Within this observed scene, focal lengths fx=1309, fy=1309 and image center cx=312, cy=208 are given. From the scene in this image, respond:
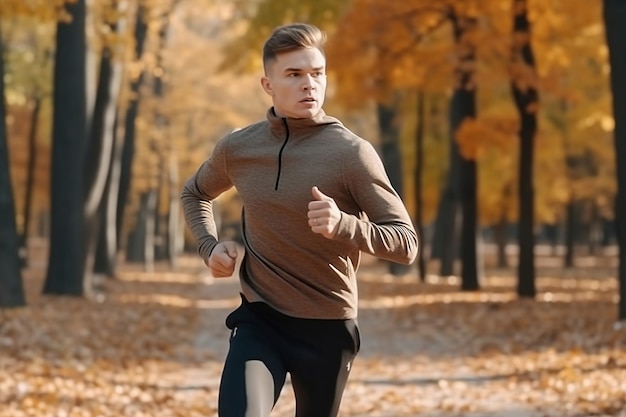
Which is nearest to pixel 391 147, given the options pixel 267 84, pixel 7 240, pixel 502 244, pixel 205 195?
pixel 502 244

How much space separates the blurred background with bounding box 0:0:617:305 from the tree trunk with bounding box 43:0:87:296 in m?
0.02

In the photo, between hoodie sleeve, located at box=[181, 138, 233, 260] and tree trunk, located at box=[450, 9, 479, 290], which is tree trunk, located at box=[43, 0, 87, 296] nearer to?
tree trunk, located at box=[450, 9, 479, 290]

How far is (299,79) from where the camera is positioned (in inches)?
198

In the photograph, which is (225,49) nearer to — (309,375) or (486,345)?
(486,345)

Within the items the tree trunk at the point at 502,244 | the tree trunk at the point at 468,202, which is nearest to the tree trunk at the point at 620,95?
the tree trunk at the point at 468,202

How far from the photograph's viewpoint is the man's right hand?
199 inches

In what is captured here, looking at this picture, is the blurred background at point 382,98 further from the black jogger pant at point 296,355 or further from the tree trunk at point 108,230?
the black jogger pant at point 296,355

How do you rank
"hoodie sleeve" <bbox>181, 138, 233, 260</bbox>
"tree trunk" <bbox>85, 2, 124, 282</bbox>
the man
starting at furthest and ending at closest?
"tree trunk" <bbox>85, 2, 124, 282</bbox>, "hoodie sleeve" <bbox>181, 138, 233, 260</bbox>, the man

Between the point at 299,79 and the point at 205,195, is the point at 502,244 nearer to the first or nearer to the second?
the point at 205,195

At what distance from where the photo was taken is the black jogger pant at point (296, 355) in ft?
16.5

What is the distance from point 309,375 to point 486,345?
1079cm

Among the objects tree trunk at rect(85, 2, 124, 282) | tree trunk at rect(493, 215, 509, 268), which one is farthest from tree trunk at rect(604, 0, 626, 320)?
tree trunk at rect(493, 215, 509, 268)

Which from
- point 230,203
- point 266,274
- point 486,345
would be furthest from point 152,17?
point 230,203

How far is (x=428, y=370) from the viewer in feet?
44.1
